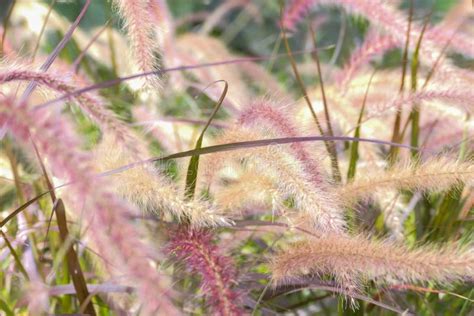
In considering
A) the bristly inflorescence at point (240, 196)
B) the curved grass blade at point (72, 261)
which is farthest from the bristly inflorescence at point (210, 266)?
the curved grass blade at point (72, 261)

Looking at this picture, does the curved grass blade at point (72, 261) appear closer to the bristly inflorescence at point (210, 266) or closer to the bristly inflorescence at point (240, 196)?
the bristly inflorescence at point (240, 196)

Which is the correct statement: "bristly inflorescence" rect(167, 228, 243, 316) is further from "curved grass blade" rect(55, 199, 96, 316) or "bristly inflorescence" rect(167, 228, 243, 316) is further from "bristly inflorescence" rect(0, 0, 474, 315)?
"curved grass blade" rect(55, 199, 96, 316)

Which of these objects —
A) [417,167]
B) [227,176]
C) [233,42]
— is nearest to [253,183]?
[417,167]

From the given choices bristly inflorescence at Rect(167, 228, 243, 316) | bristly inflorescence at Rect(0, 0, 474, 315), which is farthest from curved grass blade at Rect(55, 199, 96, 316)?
bristly inflorescence at Rect(167, 228, 243, 316)

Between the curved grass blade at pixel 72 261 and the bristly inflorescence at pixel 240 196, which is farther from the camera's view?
the curved grass blade at pixel 72 261

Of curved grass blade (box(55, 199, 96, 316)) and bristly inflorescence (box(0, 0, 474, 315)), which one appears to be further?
curved grass blade (box(55, 199, 96, 316))

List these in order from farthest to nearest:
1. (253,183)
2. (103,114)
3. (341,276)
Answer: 1. (253,183)
2. (341,276)
3. (103,114)

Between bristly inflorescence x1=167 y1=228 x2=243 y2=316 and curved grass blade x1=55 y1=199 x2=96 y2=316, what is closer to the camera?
bristly inflorescence x1=167 y1=228 x2=243 y2=316

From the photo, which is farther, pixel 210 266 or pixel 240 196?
pixel 240 196

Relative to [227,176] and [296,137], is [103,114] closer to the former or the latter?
[296,137]

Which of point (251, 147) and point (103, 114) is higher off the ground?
point (103, 114)

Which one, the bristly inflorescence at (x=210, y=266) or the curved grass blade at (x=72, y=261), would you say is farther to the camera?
the curved grass blade at (x=72, y=261)
